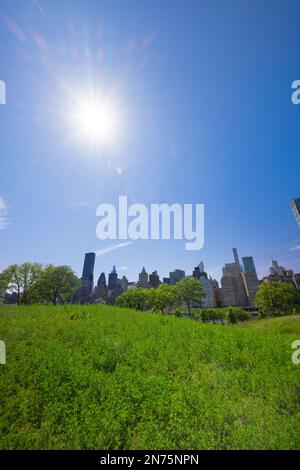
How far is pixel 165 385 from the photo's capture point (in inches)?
222

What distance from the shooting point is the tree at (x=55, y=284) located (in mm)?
46969

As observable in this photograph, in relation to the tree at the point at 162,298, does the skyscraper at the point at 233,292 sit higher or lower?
higher

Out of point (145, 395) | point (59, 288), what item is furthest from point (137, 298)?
point (145, 395)

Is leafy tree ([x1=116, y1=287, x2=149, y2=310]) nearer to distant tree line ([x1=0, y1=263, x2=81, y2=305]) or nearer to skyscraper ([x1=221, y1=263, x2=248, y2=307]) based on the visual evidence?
distant tree line ([x1=0, y1=263, x2=81, y2=305])

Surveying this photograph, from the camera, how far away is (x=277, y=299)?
118ft

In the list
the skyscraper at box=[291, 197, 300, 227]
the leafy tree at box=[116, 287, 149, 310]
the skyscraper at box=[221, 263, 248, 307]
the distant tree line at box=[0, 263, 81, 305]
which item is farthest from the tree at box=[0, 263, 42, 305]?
the skyscraper at box=[221, 263, 248, 307]

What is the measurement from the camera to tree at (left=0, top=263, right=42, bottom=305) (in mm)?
44344

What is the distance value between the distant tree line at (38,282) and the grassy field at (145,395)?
42.7 m

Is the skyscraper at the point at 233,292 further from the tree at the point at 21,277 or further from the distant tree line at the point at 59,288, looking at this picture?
the tree at the point at 21,277

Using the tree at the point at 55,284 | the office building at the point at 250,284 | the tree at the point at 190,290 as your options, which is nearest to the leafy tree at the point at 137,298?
the tree at the point at 190,290

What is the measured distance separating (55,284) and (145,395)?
164ft

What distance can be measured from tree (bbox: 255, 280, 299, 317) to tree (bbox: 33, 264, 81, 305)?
145 ft
